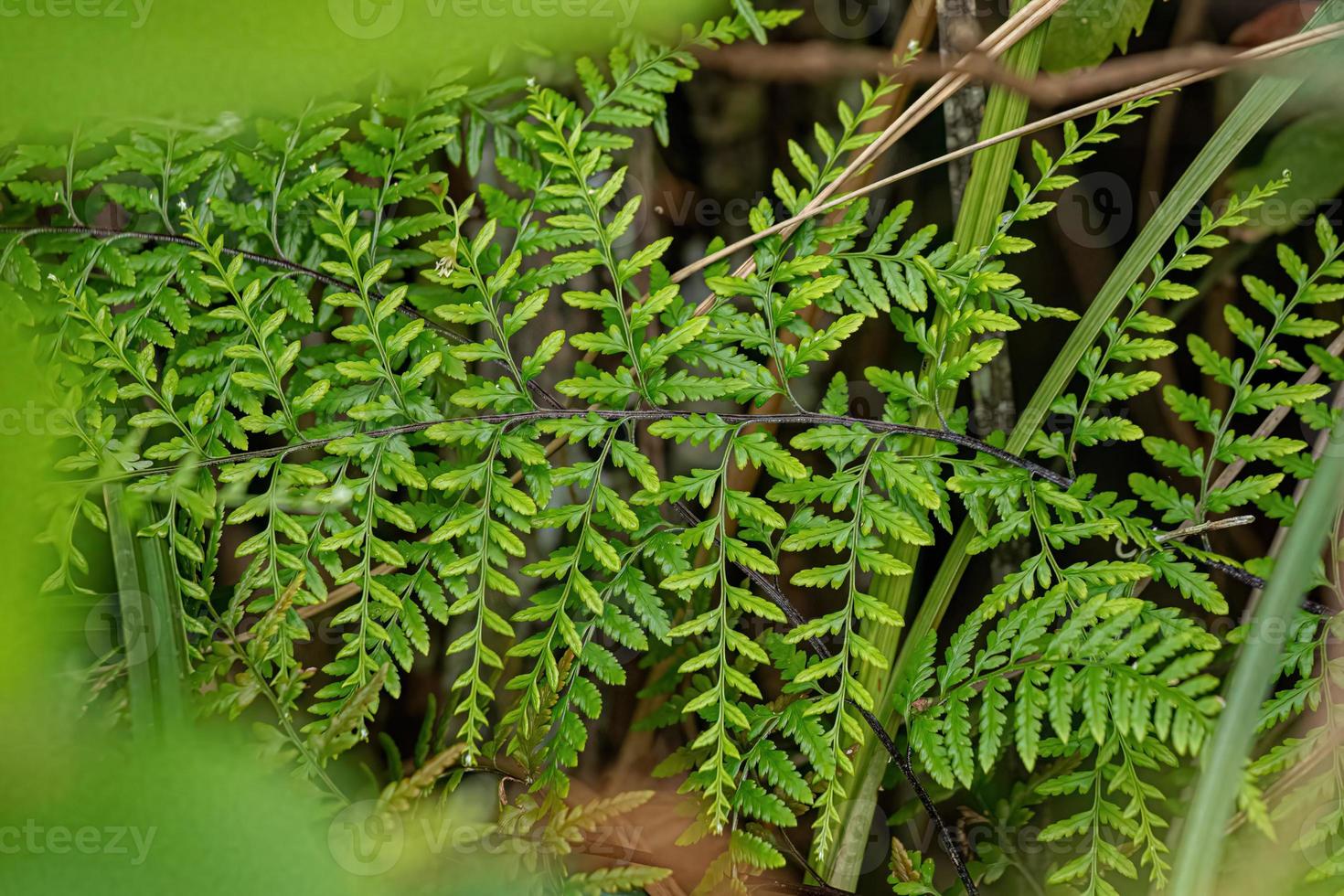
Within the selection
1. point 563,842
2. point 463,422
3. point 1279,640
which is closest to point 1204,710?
point 1279,640

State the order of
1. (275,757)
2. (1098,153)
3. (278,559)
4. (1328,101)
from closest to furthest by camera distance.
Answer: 1. (275,757)
2. (278,559)
3. (1328,101)
4. (1098,153)

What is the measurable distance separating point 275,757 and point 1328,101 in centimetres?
141

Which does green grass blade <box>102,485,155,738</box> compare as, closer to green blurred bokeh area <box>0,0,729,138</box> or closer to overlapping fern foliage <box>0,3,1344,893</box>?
overlapping fern foliage <box>0,3,1344,893</box>

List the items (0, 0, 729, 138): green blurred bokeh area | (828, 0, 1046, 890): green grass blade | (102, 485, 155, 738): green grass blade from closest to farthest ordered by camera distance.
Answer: (0, 0, 729, 138): green blurred bokeh area → (102, 485, 155, 738): green grass blade → (828, 0, 1046, 890): green grass blade

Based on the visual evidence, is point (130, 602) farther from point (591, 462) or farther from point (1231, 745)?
point (1231, 745)

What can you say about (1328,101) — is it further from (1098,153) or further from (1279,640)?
(1279,640)

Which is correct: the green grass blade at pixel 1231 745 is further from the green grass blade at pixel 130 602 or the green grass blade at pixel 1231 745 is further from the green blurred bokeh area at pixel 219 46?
the green grass blade at pixel 130 602

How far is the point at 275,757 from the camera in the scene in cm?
78

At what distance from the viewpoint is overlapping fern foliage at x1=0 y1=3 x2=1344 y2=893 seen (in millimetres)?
829

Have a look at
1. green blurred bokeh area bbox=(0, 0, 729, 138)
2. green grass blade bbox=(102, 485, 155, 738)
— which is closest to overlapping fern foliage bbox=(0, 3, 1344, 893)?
green grass blade bbox=(102, 485, 155, 738)

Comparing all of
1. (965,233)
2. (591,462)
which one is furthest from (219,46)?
(965,233)

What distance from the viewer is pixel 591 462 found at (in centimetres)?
89

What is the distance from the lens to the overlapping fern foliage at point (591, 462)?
829 mm

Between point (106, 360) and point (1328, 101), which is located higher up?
point (1328, 101)
